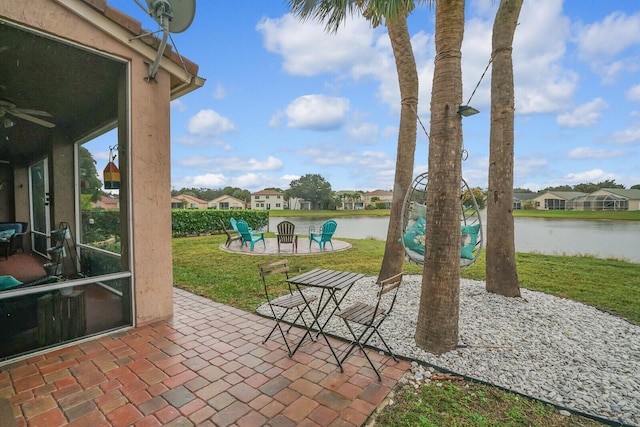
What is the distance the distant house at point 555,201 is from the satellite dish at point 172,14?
5384 cm

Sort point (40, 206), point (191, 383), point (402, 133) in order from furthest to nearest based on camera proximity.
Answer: point (40, 206) → point (402, 133) → point (191, 383)

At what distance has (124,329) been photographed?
3199 mm

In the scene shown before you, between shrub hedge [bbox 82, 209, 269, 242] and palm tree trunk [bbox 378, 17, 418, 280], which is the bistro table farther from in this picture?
shrub hedge [bbox 82, 209, 269, 242]

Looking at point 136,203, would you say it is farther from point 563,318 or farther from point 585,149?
point 585,149

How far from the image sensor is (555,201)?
43156 millimetres

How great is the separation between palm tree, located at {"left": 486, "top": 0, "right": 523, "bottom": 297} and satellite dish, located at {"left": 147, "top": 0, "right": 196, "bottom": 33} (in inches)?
163

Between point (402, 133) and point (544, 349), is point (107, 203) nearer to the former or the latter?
point (402, 133)

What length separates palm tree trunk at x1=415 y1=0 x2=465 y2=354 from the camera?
272 cm

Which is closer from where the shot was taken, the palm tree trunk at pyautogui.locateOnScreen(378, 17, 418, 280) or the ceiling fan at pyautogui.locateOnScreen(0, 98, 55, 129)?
the ceiling fan at pyautogui.locateOnScreen(0, 98, 55, 129)

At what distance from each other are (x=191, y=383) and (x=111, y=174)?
2.91 m

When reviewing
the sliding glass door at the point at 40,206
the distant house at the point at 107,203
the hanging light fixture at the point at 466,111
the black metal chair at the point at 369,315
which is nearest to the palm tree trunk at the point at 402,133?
the hanging light fixture at the point at 466,111

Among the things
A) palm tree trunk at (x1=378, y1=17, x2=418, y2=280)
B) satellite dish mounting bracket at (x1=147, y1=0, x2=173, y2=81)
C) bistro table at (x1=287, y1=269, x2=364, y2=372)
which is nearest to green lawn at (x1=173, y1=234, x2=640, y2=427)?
bistro table at (x1=287, y1=269, x2=364, y2=372)

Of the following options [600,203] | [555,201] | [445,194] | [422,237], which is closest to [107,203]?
[445,194]

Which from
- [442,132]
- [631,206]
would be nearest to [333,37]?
[442,132]
